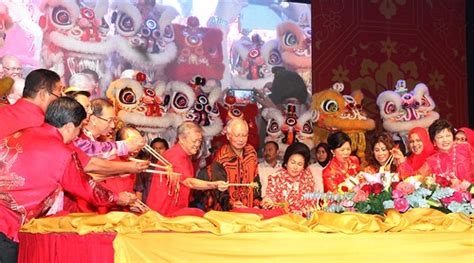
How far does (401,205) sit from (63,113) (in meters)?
1.43

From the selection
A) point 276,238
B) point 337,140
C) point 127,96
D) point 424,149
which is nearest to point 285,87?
point 127,96

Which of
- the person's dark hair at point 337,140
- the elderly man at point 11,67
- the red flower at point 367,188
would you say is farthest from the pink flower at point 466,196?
the elderly man at point 11,67

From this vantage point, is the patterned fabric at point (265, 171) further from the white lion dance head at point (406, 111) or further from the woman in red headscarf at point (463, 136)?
the woman in red headscarf at point (463, 136)

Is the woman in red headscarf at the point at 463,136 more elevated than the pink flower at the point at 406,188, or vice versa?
the woman in red headscarf at the point at 463,136

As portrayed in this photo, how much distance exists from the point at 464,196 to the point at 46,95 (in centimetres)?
194

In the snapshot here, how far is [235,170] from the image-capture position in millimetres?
5605

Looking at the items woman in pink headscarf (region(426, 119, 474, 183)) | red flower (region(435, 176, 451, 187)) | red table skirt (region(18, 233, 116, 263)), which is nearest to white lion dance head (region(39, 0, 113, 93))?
woman in pink headscarf (region(426, 119, 474, 183))

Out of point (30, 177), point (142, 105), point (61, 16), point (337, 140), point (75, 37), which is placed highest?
point (61, 16)

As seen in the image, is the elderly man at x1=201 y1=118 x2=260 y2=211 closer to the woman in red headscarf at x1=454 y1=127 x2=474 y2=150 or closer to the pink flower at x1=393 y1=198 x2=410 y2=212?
the woman in red headscarf at x1=454 y1=127 x2=474 y2=150

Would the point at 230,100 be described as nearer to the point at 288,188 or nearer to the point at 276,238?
the point at 288,188

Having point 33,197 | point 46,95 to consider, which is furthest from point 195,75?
point 33,197

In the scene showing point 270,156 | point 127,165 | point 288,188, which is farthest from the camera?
point 270,156

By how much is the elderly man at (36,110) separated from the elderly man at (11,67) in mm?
2604

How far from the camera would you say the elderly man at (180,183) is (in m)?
4.92
